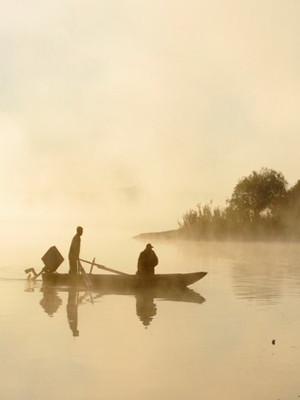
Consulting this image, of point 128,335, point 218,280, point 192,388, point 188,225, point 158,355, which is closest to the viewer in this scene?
point 192,388

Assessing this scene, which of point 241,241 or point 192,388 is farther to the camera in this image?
point 241,241

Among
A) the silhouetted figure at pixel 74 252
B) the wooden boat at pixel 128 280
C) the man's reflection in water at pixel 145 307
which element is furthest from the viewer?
the silhouetted figure at pixel 74 252

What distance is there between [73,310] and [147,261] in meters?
5.11

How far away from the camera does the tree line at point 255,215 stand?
233 feet

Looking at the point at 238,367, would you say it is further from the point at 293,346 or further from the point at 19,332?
the point at 19,332

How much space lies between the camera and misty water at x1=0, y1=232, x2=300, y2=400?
11.5 metres

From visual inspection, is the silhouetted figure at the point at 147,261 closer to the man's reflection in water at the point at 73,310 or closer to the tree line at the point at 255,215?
the man's reflection in water at the point at 73,310

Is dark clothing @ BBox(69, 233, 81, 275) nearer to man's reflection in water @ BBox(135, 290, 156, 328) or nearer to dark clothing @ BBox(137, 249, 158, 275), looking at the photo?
dark clothing @ BBox(137, 249, 158, 275)

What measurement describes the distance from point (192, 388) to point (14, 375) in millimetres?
2713

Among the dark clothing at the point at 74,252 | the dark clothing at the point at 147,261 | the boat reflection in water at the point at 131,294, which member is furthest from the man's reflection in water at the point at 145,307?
the dark clothing at the point at 74,252

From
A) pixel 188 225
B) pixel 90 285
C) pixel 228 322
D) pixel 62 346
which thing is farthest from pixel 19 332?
pixel 188 225

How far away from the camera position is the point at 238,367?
13.0m

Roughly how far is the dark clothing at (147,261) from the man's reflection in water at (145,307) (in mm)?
627

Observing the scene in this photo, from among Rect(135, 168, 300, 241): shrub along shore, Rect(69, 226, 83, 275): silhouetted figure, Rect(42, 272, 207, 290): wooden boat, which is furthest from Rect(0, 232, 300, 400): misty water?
Rect(135, 168, 300, 241): shrub along shore
